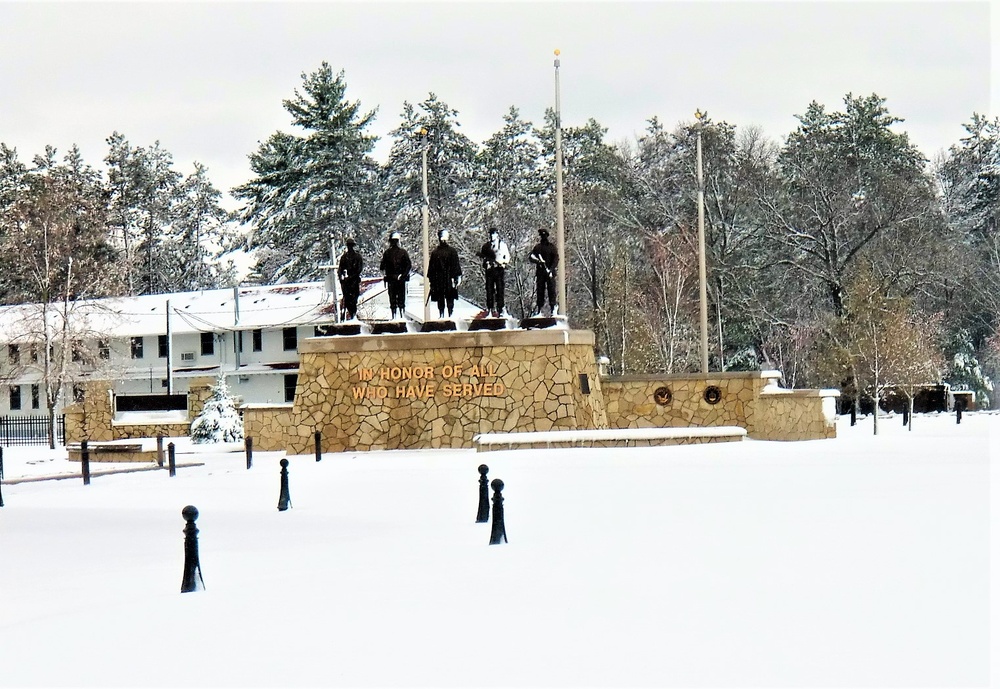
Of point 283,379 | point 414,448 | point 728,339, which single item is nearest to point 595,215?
point 728,339

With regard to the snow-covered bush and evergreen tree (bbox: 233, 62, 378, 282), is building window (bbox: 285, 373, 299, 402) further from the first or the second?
the snow-covered bush

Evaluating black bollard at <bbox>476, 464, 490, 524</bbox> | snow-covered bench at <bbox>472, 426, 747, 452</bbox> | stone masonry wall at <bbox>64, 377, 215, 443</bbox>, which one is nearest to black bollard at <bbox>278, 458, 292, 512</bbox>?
black bollard at <bbox>476, 464, 490, 524</bbox>

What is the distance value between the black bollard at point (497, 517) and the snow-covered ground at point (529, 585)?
0.15 metres

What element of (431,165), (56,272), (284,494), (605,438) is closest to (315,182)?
(431,165)

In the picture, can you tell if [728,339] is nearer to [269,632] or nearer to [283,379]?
[283,379]

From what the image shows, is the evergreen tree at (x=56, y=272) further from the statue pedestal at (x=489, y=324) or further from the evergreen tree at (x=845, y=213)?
the evergreen tree at (x=845, y=213)

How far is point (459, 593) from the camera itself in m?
10.2

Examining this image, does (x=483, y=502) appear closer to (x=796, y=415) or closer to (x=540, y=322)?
(x=540, y=322)

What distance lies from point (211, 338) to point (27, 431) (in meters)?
10.4

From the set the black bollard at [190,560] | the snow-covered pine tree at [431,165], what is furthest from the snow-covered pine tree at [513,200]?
the black bollard at [190,560]

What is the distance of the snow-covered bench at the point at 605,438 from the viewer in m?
26.3

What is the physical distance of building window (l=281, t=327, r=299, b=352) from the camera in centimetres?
5908

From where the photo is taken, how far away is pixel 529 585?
34.5 feet

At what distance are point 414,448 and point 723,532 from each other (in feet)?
51.8
